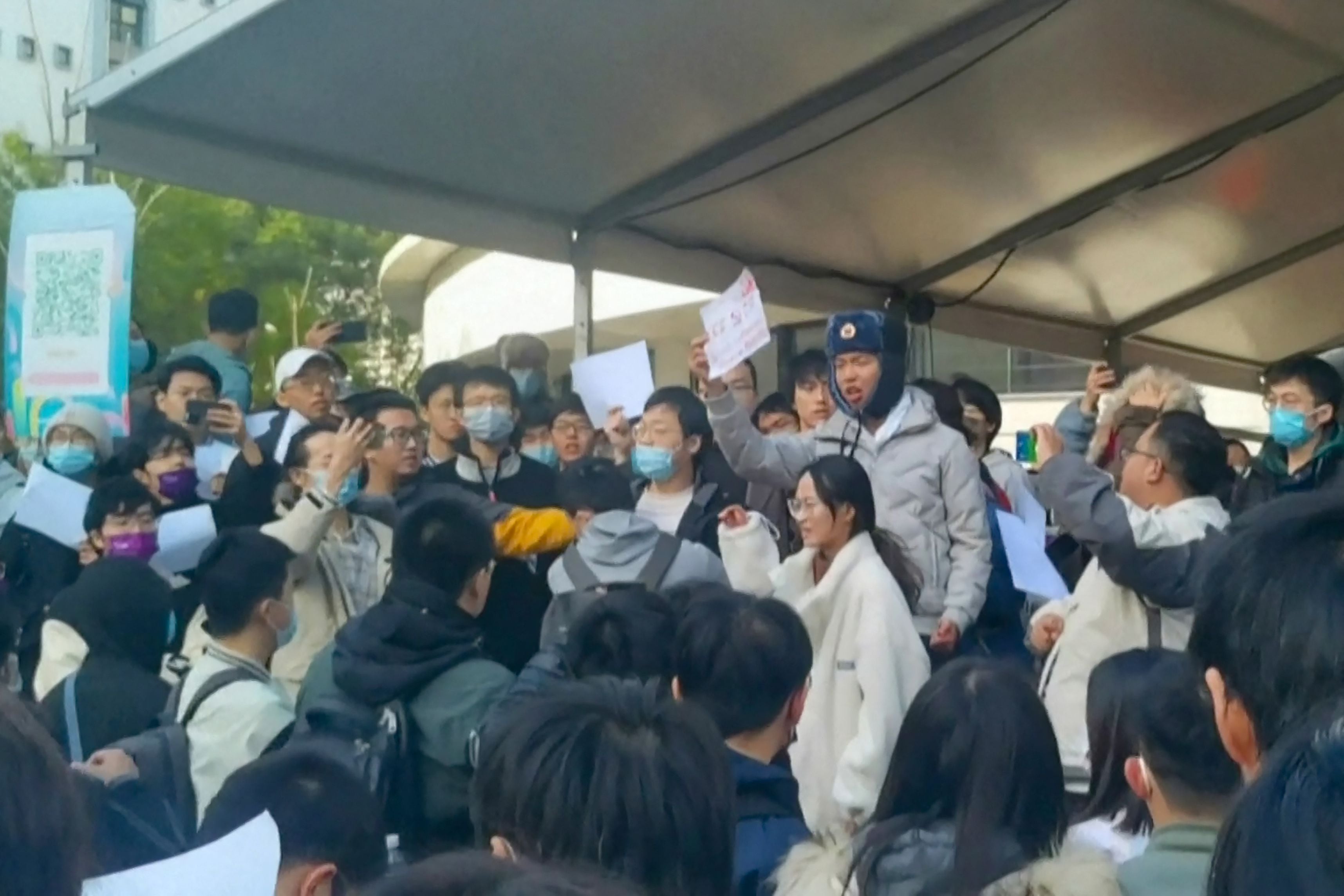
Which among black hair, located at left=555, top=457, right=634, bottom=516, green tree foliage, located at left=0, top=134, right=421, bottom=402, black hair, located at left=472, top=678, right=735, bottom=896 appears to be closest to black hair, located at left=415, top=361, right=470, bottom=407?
black hair, located at left=555, top=457, right=634, bottom=516

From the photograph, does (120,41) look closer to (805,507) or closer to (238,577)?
(238,577)

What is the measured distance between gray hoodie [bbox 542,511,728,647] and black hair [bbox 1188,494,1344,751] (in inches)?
83.3

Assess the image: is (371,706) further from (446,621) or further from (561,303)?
(561,303)

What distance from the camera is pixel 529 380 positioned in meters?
5.66

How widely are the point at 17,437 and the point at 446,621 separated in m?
2.15

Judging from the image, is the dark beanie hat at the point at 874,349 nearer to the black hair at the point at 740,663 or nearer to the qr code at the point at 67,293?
the black hair at the point at 740,663

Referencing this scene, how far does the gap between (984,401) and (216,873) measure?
4168 mm

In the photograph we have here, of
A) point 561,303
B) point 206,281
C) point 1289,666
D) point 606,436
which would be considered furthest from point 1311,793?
point 206,281

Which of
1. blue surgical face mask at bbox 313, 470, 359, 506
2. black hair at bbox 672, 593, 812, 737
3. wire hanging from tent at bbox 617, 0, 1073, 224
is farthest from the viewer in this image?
wire hanging from tent at bbox 617, 0, 1073, 224

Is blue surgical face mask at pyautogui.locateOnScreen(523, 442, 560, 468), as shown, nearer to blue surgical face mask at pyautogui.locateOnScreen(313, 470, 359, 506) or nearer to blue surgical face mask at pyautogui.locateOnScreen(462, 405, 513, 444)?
blue surgical face mask at pyautogui.locateOnScreen(462, 405, 513, 444)

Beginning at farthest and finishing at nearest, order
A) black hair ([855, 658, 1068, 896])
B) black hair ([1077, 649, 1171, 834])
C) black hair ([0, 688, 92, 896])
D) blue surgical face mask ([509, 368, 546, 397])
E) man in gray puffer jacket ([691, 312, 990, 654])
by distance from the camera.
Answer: blue surgical face mask ([509, 368, 546, 397]), man in gray puffer jacket ([691, 312, 990, 654]), black hair ([1077, 649, 1171, 834]), black hair ([855, 658, 1068, 896]), black hair ([0, 688, 92, 896])

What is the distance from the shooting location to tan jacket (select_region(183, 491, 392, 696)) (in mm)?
3758

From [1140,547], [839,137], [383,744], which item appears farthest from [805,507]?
[839,137]

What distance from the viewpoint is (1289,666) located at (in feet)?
4.83
